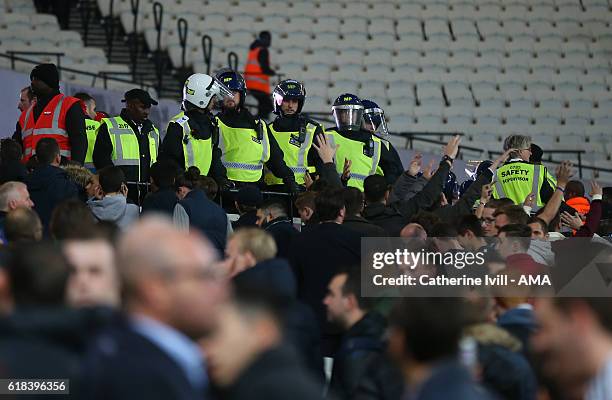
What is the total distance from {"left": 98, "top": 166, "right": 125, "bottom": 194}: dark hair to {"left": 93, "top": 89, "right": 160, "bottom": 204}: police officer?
1995mm

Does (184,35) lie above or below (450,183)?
above

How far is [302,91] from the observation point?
467 inches

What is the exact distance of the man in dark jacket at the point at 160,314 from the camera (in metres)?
3.74

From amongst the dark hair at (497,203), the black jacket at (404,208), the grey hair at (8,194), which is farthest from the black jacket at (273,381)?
the dark hair at (497,203)

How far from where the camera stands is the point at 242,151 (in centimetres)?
1138

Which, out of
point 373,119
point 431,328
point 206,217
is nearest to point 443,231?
point 206,217

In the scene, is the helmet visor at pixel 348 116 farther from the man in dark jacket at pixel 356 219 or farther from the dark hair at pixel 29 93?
the man in dark jacket at pixel 356 219

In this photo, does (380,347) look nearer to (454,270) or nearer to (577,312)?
(577,312)

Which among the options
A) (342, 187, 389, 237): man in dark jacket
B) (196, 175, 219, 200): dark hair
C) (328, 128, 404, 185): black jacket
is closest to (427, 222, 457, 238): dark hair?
(342, 187, 389, 237): man in dark jacket

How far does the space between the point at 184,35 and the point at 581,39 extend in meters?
6.72

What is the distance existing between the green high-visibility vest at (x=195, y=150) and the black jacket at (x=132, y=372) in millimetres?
7277

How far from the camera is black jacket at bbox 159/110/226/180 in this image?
36.3ft

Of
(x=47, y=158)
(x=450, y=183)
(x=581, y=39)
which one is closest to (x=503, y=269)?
(x=47, y=158)

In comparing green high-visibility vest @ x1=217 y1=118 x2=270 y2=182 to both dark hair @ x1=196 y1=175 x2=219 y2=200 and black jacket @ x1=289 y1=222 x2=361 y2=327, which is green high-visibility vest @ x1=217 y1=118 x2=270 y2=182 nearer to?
dark hair @ x1=196 y1=175 x2=219 y2=200
